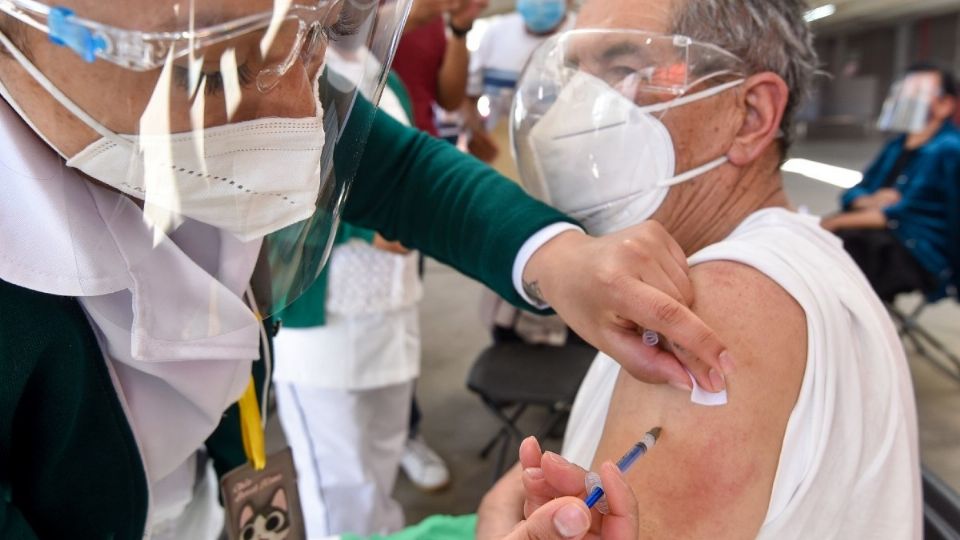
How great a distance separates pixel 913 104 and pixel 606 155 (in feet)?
11.8

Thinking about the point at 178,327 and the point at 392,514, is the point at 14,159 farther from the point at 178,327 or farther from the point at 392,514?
the point at 392,514

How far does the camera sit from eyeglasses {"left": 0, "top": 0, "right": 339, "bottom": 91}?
51 cm

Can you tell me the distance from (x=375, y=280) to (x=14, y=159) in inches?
50.7

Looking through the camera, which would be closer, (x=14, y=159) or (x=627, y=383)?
(x=14, y=159)

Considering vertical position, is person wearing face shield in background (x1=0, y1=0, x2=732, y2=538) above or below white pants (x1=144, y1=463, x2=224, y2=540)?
above

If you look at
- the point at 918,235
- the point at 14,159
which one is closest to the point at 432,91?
the point at 14,159

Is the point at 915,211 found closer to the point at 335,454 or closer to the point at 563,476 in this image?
the point at 335,454

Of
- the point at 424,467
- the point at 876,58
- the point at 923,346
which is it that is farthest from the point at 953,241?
the point at 876,58

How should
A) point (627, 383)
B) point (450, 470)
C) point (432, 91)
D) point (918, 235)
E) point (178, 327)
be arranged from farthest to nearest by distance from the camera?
point (918, 235) < point (450, 470) < point (432, 91) < point (627, 383) < point (178, 327)

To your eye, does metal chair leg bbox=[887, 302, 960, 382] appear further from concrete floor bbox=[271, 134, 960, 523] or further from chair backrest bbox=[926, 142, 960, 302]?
chair backrest bbox=[926, 142, 960, 302]

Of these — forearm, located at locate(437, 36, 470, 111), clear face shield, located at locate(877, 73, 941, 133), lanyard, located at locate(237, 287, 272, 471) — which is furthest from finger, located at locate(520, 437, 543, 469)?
clear face shield, located at locate(877, 73, 941, 133)

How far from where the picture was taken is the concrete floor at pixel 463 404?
2736mm

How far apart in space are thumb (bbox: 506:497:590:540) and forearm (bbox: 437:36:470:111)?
2.06 m

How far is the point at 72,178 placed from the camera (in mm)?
647
